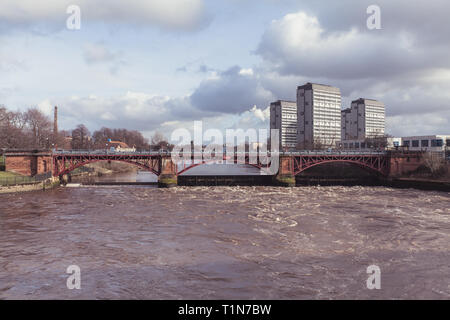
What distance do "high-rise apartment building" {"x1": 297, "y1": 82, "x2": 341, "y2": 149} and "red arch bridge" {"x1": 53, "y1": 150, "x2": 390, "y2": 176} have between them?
360 feet

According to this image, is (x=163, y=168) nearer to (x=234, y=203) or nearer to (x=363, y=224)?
(x=234, y=203)

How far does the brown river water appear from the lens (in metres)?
17.6

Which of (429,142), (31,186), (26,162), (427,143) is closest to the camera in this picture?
(31,186)

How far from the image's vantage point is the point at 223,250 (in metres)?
24.5

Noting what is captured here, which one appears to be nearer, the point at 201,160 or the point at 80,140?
the point at 201,160

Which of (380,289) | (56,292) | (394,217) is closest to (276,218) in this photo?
(394,217)

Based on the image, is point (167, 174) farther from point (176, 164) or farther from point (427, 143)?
point (427, 143)

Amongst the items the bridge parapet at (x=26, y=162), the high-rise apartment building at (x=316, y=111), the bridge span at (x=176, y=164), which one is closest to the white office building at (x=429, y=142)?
the bridge span at (x=176, y=164)

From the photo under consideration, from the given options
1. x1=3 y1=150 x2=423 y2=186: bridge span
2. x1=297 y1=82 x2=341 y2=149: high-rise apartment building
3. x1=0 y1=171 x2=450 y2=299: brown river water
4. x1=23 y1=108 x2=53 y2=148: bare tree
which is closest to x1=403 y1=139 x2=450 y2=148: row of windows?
x1=3 y1=150 x2=423 y2=186: bridge span

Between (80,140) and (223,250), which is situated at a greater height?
(80,140)

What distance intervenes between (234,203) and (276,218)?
1142cm

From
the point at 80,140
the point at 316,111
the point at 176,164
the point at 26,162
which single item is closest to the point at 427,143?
the point at 176,164

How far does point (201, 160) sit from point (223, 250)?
2003 inches

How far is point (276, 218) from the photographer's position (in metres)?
36.3
